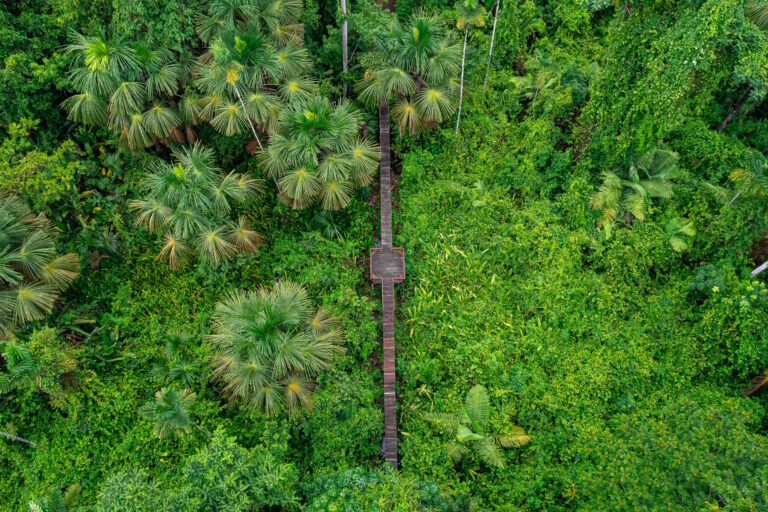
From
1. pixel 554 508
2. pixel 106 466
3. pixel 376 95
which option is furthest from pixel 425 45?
pixel 106 466

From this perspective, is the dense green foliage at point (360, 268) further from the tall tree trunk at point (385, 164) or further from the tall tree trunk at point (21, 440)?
the tall tree trunk at point (385, 164)

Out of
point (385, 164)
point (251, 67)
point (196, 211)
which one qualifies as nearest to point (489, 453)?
point (385, 164)

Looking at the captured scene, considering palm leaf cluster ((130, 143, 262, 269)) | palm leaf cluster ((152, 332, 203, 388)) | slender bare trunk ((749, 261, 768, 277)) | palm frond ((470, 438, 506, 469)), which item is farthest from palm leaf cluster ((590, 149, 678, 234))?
palm leaf cluster ((152, 332, 203, 388))

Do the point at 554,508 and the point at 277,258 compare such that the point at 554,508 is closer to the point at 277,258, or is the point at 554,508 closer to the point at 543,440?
the point at 543,440

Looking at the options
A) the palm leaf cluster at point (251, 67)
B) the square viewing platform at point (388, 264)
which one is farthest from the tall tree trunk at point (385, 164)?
the palm leaf cluster at point (251, 67)

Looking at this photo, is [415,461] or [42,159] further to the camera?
[42,159]

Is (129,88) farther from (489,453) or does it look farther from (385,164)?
(489,453)
